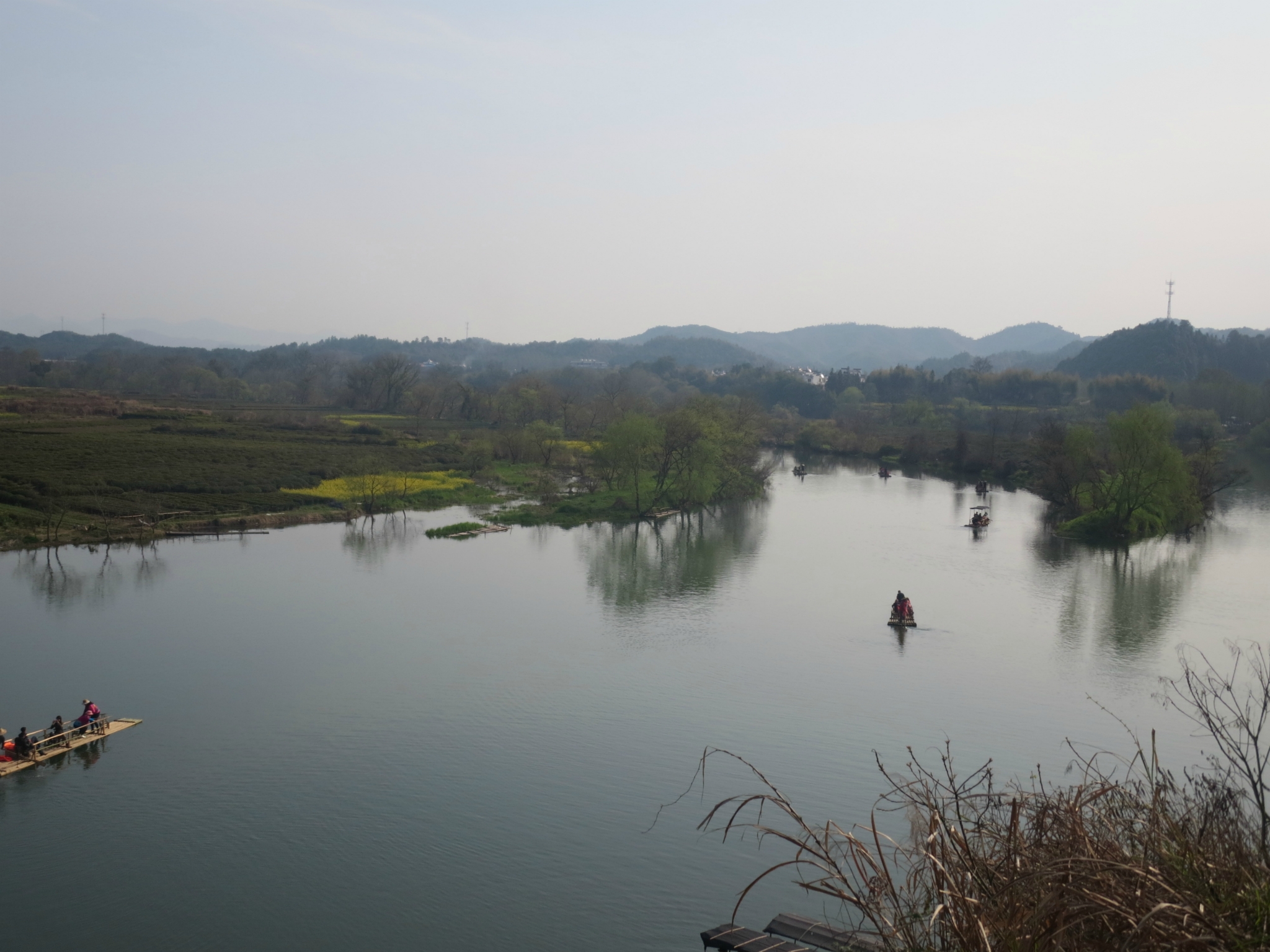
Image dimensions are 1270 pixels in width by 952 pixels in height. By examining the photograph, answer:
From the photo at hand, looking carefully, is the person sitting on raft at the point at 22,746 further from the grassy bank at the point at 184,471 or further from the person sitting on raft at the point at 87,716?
the grassy bank at the point at 184,471

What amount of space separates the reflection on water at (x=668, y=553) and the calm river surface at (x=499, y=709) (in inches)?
11.8

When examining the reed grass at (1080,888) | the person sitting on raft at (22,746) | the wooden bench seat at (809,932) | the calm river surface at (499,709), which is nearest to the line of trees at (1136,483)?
the calm river surface at (499,709)

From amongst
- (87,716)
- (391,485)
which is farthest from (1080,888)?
(391,485)

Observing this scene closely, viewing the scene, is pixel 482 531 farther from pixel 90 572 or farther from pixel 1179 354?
pixel 1179 354

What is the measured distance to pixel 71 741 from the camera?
14.7 m

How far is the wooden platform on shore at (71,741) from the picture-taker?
46.0 feet

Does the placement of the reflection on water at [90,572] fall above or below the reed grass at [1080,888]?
below

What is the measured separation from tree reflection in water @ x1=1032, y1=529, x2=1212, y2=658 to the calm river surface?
5.6 inches

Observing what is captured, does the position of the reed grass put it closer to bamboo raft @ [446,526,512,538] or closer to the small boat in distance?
the small boat in distance

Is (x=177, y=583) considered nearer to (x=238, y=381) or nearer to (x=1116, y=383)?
(x=238, y=381)

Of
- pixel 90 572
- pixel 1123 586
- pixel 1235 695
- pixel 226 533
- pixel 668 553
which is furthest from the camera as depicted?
pixel 226 533

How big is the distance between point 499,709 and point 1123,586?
63.9 feet

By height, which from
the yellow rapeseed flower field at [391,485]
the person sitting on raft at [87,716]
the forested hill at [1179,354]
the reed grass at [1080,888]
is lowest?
the person sitting on raft at [87,716]

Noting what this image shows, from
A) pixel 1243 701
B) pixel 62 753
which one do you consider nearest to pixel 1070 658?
pixel 1243 701
